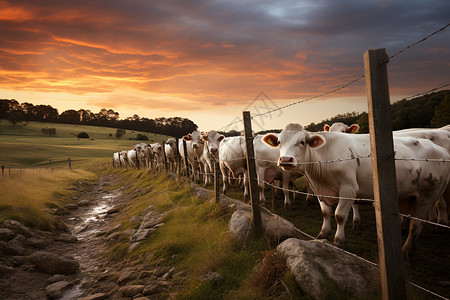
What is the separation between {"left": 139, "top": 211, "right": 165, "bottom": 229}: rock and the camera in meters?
8.15

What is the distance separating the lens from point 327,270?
3564mm

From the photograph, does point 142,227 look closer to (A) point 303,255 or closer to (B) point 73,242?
(B) point 73,242

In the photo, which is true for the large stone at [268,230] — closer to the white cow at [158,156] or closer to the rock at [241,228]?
the rock at [241,228]

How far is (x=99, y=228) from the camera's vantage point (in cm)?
1017

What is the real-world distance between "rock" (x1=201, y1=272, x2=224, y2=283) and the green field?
2542 cm

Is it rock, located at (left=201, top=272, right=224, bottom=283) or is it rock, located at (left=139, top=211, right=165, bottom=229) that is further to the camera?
rock, located at (left=139, top=211, right=165, bottom=229)

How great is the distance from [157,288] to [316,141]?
3.73m

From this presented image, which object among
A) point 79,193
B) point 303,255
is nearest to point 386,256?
point 303,255

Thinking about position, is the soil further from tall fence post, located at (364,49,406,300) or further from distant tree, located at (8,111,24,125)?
distant tree, located at (8,111,24,125)

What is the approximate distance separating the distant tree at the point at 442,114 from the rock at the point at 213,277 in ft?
154

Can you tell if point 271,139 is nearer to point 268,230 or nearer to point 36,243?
point 268,230

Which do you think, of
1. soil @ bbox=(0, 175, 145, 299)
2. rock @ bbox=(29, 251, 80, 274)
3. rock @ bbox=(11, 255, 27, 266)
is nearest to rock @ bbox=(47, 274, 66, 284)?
soil @ bbox=(0, 175, 145, 299)

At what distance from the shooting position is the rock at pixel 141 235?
7.25 meters

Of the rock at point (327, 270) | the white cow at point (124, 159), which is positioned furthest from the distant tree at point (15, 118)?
the rock at point (327, 270)
